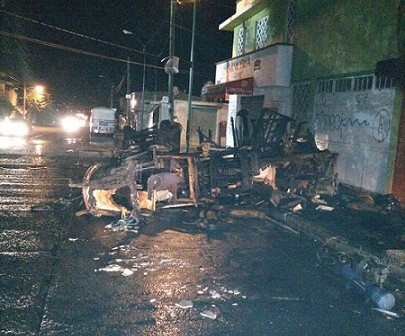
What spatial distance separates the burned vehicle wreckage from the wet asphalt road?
2.09 ft

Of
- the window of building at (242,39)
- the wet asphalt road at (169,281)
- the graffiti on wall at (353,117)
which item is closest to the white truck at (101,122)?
the window of building at (242,39)

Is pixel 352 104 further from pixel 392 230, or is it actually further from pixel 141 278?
pixel 141 278

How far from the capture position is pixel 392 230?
7785 millimetres

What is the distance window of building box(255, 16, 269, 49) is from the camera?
18.1m

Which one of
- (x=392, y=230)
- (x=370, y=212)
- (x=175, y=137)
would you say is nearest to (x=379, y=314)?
(x=392, y=230)

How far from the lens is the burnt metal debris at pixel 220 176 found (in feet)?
28.6

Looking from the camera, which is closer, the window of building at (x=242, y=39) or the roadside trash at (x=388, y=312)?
the roadside trash at (x=388, y=312)

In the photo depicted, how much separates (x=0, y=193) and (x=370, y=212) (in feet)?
30.7

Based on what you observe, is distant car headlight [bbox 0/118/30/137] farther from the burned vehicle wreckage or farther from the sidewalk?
the sidewalk

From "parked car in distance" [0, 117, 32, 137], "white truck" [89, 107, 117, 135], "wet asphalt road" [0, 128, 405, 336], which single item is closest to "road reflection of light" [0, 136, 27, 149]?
"parked car in distance" [0, 117, 32, 137]

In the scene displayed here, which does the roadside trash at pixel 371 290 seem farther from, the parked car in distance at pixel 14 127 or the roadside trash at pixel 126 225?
the parked car in distance at pixel 14 127

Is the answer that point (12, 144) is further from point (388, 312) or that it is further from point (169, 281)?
point (388, 312)

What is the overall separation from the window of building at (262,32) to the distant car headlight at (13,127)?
2414cm

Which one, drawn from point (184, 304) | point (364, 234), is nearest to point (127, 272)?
point (184, 304)
